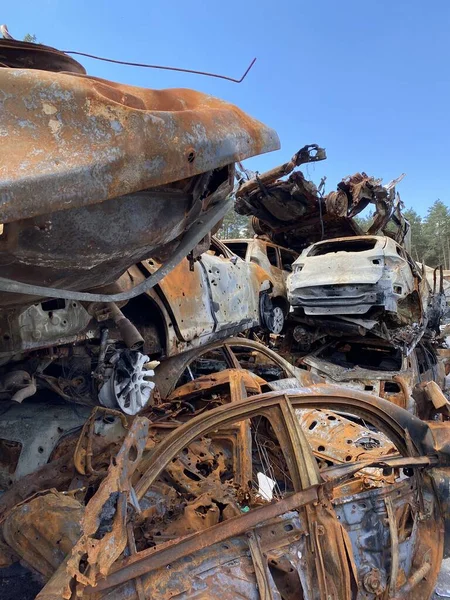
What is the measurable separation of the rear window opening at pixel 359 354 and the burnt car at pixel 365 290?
1.86ft

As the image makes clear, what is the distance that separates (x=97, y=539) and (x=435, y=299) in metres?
7.69

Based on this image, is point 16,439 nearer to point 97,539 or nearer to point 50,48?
point 97,539

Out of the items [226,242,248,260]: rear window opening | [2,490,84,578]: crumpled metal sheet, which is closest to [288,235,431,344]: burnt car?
[226,242,248,260]: rear window opening

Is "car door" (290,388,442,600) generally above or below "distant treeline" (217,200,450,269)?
below

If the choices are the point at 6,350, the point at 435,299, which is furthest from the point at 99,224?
the point at 435,299

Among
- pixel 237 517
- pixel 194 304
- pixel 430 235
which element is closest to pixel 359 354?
pixel 194 304

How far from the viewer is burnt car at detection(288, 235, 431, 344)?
621 centimetres

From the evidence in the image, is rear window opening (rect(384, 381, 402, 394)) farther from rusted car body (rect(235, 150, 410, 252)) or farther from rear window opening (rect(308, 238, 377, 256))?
rusted car body (rect(235, 150, 410, 252))

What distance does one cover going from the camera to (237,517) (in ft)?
6.22

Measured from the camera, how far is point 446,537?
2480mm

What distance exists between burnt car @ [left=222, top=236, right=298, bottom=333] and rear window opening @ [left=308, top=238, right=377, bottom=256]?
74cm

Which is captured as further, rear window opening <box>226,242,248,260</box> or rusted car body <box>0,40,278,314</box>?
rear window opening <box>226,242,248,260</box>

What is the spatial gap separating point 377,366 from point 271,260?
2.58m

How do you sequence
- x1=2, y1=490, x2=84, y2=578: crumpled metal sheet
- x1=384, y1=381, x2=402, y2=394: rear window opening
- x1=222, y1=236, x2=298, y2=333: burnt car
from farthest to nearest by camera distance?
x1=222, y1=236, x2=298, y2=333: burnt car, x1=384, y1=381, x2=402, y2=394: rear window opening, x1=2, y1=490, x2=84, y2=578: crumpled metal sheet
